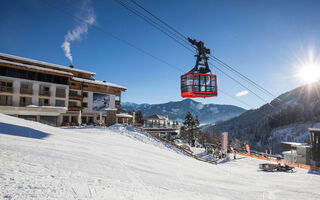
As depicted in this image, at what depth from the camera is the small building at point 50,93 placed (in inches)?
1012

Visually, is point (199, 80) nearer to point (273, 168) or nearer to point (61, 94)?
point (273, 168)

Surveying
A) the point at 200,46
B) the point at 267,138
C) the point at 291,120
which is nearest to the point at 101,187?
the point at 200,46

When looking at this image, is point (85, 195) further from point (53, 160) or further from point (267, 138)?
point (267, 138)

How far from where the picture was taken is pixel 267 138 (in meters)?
109

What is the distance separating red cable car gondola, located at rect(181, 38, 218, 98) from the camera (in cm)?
1365

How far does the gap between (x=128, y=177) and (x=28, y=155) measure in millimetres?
3516

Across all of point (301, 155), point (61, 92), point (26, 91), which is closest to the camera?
point (26, 91)

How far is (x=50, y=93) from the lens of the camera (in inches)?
1179

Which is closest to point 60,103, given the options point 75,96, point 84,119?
point 75,96

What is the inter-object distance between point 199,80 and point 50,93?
27.3 meters

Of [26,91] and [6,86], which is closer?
[6,86]

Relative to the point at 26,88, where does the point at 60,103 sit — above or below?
below

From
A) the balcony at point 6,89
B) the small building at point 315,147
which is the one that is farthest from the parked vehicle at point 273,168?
the balcony at point 6,89

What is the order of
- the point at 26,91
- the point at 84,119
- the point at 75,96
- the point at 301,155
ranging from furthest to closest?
the point at 84,119
the point at 75,96
the point at 301,155
the point at 26,91
